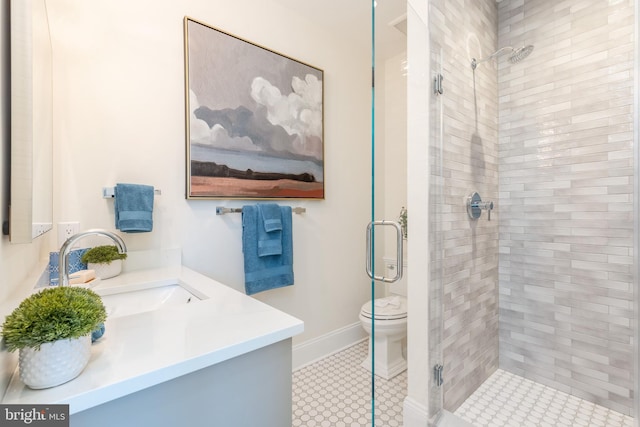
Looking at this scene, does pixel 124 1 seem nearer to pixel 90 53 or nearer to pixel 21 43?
pixel 90 53

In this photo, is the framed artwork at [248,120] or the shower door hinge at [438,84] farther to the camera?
the framed artwork at [248,120]

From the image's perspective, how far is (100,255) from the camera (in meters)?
1.29

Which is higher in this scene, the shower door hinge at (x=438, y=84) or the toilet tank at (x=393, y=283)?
the shower door hinge at (x=438, y=84)

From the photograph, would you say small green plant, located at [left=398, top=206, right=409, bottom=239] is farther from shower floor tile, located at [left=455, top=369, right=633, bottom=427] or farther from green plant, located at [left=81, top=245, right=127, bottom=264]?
green plant, located at [left=81, top=245, right=127, bottom=264]

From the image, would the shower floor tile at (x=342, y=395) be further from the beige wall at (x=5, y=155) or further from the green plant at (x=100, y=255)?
the beige wall at (x=5, y=155)

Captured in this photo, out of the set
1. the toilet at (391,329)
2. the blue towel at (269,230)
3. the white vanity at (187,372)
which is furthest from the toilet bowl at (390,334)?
the white vanity at (187,372)

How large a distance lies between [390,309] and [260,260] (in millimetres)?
912

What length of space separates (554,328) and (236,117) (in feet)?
7.41

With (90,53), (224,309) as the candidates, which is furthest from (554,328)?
(90,53)

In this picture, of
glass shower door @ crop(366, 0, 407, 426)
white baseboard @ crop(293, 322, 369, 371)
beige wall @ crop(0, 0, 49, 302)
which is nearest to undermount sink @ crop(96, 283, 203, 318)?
beige wall @ crop(0, 0, 49, 302)

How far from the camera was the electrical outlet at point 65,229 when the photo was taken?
1.29 meters

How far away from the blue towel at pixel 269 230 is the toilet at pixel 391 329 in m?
0.74

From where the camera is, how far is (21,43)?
70cm

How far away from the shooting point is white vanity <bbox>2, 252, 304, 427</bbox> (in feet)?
1.82
